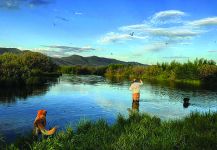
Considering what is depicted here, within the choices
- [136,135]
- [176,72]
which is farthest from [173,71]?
[136,135]

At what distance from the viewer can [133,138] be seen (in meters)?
12.7

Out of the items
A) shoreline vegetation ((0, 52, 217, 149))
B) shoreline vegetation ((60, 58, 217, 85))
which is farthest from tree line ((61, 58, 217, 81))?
shoreline vegetation ((0, 52, 217, 149))

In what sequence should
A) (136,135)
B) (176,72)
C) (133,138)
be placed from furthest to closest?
(176,72) < (136,135) < (133,138)

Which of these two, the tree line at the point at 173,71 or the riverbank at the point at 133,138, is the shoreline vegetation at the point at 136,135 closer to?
the riverbank at the point at 133,138

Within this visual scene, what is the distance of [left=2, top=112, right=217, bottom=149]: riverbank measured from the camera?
11695 millimetres

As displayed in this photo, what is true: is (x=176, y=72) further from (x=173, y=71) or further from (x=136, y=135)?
(x=136, y=135)

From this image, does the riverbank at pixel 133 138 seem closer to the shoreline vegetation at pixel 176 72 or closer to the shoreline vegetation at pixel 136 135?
the shoreline vegetation at pixel 136 135

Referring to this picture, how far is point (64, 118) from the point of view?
2228 cm

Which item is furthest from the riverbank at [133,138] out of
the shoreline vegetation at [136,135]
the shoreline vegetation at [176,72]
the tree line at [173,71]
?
the tree line at [173,71]

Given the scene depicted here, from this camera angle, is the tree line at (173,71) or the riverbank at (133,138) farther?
the tree line at (173,71)

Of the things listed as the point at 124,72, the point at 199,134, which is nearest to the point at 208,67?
the point at 124,72

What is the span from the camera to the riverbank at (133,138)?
460 inches

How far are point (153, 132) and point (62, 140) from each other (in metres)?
4.07

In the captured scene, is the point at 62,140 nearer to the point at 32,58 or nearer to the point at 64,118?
the point at 64,118
